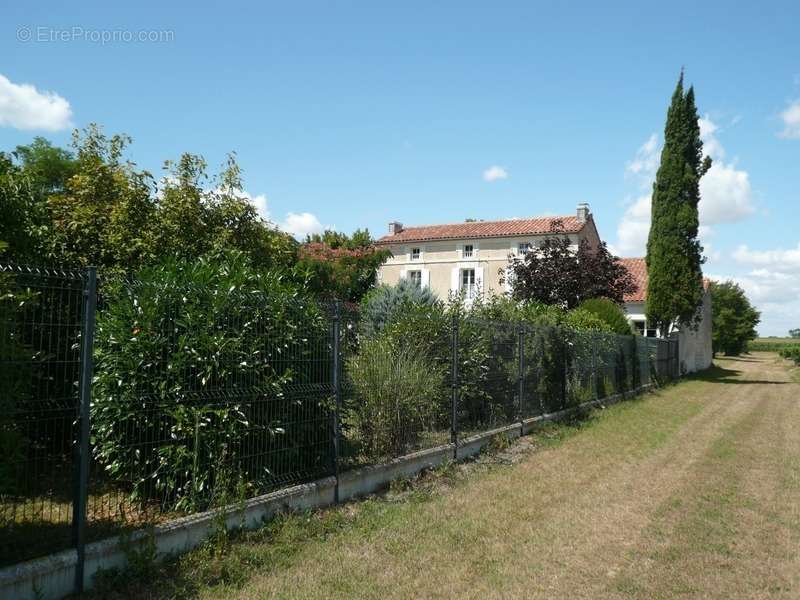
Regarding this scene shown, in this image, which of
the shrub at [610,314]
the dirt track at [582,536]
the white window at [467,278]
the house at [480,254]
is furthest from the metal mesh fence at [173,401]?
the white window at [467,278]

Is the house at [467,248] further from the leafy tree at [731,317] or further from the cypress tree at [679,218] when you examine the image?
the leafy tree at [731,317]

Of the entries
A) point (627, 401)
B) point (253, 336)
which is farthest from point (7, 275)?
point (627, 401)

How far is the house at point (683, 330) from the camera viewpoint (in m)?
33.6

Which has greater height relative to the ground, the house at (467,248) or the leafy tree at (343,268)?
the house at (467,248)

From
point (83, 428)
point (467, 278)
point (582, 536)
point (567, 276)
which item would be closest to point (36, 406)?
point (83, 428)

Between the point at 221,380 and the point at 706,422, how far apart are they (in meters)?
12.4

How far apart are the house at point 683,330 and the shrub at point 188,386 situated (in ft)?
88.6

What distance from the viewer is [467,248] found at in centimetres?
4075

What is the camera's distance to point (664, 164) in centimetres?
3052

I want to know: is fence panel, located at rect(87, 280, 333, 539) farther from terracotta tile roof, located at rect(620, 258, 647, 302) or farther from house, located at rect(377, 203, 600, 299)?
terracotta tile roof, located at rect(620, 258, 647, 302)

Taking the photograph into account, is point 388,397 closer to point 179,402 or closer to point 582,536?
point 582,536

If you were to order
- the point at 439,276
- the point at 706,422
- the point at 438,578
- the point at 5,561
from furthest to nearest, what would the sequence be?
1. the point at 439,276
2. the point at 706,422
3. the point at 438,578
4. the point at 5,561

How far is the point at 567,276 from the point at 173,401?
23.2m

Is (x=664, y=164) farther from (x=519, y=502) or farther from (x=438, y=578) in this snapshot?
(x=438, y=578)
